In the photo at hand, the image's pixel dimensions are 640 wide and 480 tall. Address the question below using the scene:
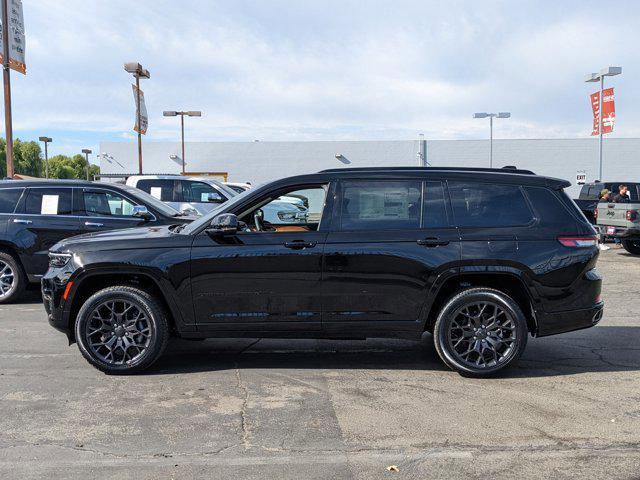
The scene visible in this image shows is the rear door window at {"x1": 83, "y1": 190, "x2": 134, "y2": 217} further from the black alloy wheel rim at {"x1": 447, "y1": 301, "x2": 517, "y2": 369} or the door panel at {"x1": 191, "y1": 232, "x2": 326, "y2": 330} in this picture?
the black alloy wheel rim at {"x1": 447, "y1": 301, "x2": 517, "y2": 369}

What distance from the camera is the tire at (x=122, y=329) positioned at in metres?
5.64

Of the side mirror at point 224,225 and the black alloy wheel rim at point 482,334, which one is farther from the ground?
the side mirror at point 224,225

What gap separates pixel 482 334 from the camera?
5645 mm

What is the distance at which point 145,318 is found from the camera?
18.7ft

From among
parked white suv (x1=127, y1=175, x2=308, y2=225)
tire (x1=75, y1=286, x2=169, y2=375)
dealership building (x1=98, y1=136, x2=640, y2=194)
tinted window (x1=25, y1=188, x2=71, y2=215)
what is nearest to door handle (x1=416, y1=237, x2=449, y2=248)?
tire (x1=75, y1=286, x2=169, y2=375)

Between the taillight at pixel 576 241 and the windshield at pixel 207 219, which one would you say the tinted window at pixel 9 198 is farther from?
the taillight at pixel 576 241

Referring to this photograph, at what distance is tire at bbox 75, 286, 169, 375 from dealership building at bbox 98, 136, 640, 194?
37302mm

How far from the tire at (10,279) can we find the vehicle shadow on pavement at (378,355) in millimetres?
3598

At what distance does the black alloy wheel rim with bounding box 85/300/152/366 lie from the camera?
5688mm

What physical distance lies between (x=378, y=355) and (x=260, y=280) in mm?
1634

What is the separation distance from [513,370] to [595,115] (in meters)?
27.1

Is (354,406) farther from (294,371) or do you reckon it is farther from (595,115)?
(595,115)

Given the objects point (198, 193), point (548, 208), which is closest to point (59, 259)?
point (548, 208)

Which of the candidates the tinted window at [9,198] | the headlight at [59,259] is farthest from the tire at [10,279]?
the headlight at [59,259]
